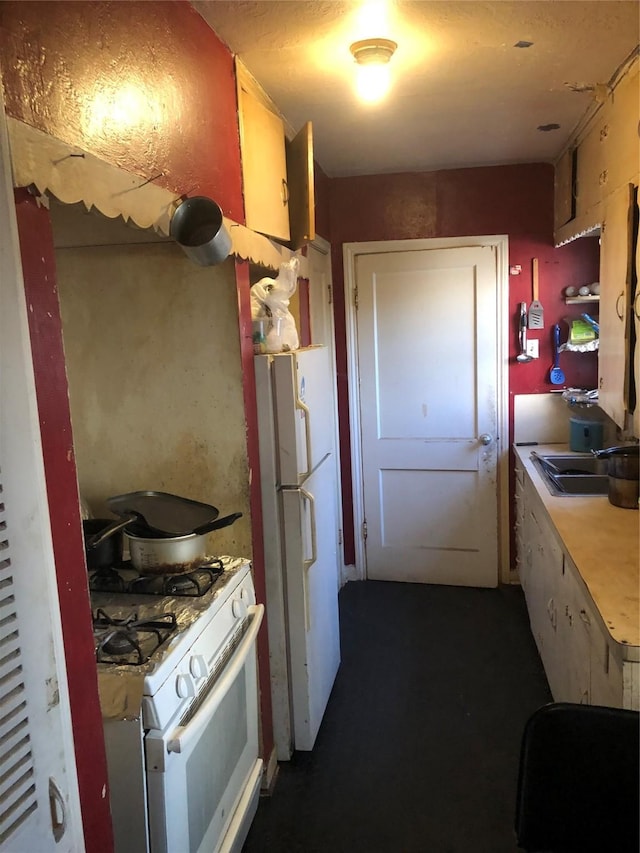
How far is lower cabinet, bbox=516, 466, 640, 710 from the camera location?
1633 millimetres

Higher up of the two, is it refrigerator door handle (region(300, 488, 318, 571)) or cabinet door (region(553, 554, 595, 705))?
refrigerator door handle (region(300, 488, 318, 571))

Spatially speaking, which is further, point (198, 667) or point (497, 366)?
point (497, 366)

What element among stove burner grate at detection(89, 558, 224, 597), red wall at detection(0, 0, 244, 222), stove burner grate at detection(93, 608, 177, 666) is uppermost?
red wall at detection(0, 0, 244, 222)

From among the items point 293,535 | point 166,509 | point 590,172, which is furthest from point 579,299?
point 166,509

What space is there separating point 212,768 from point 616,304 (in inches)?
80.0

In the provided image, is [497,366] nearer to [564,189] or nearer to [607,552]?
[564,189]

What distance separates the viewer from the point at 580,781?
1255mm

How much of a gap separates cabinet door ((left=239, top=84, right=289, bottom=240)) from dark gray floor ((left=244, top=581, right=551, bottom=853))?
6.49 ft

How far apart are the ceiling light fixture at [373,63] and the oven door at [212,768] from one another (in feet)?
5.67

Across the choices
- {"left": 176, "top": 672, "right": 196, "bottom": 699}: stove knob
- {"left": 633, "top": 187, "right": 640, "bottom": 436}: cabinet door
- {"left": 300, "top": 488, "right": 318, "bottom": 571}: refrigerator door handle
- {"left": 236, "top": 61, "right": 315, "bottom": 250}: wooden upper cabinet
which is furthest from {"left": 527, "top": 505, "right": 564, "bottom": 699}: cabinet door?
{"left": 236, "top": 61, "right": 315, "bottom": 250}: wooden upper cabinet

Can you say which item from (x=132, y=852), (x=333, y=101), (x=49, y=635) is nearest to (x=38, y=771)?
(x=49, y=635)

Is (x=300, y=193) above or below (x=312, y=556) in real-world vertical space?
above

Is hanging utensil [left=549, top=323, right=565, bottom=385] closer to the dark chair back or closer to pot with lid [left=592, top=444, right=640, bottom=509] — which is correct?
pot with lid [left=592, top=444, right=640, bottom=509]

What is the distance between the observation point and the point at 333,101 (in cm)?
256
